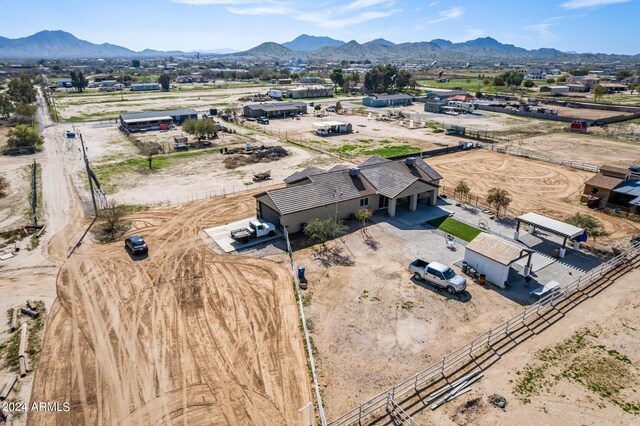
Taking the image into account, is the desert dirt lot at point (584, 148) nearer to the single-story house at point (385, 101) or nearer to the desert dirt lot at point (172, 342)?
the single-story house at point (385, 101)

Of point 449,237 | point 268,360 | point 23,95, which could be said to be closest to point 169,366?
point 268,360

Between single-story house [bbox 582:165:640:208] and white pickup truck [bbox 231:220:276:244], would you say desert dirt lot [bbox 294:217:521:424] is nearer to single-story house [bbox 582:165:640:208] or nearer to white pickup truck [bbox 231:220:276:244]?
white pickup truck [bbox 231:220:276:244]

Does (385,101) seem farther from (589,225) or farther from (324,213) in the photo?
(589,225)

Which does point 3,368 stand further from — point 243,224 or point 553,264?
point 553,264

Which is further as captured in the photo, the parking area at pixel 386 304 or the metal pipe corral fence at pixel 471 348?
the parking area at pixel 386 304

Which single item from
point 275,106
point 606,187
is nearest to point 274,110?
point 275,106

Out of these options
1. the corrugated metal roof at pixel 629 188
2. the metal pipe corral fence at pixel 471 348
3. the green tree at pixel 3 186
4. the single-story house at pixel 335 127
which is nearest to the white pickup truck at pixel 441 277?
the metal pipe corral fence at pixel 471 348
